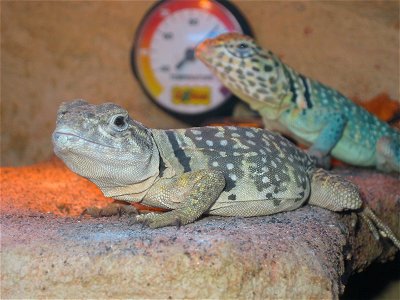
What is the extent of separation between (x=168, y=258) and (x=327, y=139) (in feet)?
10.1

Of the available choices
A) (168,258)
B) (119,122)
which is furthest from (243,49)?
(168,258)

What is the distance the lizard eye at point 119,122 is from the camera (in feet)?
9.55

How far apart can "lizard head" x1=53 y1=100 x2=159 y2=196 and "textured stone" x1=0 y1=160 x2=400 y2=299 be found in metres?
Answer: 0.29

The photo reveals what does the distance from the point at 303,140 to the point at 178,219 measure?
2818 millimetres

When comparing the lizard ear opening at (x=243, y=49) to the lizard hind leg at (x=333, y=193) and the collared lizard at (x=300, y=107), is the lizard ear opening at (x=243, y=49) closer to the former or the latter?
the collared lizard at (x=300, y=107)

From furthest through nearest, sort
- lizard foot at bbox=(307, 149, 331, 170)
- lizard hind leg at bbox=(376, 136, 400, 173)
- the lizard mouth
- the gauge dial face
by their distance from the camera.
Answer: the gauge dial face → lizard hind leg at bbox=(376, 136, 400, 173) → lizard foot at bbox=(307, 149, 331, 170) → the lizard mouth

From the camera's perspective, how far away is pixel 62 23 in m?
6.55

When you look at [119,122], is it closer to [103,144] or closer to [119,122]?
[119,122]

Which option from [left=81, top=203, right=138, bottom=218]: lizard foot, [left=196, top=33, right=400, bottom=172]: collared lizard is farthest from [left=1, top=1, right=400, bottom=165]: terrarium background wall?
[left=81, top=203, right=138, bottom=218]: lizard foot

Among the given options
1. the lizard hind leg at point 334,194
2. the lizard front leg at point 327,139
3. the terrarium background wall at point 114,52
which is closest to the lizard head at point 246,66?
the lizard front leg at point 327,139

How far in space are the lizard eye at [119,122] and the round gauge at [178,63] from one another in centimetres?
317

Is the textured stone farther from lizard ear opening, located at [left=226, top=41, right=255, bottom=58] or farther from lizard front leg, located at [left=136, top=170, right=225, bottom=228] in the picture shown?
lizard ear opening, located at [left=226, top=41, right=255, bottom=58]

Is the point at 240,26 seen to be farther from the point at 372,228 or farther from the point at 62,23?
the point at 372,228

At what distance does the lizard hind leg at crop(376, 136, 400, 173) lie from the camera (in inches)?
208
